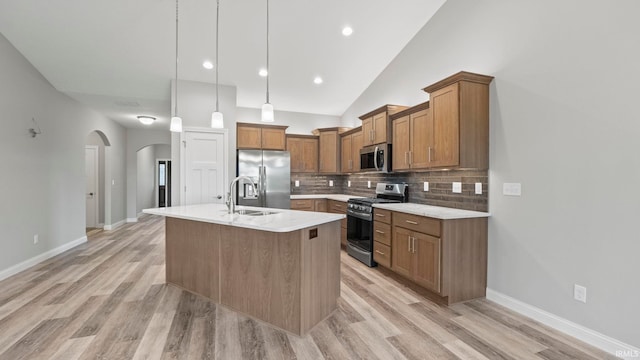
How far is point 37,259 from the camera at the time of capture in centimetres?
421

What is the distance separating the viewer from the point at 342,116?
656 centimetres

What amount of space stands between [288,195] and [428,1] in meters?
3.69

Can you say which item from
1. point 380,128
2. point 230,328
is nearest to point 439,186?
point 380,128

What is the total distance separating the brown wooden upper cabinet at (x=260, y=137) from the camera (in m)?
5.33

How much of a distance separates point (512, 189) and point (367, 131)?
2433mm

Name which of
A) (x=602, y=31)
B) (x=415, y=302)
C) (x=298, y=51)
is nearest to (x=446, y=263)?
(x=415, y=302)

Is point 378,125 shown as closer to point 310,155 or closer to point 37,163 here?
point 310,155

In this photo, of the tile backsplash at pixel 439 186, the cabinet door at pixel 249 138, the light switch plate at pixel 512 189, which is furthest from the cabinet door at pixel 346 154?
the light switch plate at pixel 512 189

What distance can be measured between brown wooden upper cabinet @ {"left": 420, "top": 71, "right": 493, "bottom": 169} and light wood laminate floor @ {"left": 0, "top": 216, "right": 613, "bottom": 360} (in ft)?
4.91

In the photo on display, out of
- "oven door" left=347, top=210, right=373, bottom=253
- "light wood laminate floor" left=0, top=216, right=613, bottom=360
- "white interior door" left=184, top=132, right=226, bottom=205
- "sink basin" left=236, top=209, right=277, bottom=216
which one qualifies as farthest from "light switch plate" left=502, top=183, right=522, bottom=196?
"white interior door" left=184, top=132, right=226, bottom=205

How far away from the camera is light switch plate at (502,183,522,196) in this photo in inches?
107

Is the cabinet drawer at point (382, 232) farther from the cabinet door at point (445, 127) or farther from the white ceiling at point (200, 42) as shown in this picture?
the white ceiling at point (200, 42)

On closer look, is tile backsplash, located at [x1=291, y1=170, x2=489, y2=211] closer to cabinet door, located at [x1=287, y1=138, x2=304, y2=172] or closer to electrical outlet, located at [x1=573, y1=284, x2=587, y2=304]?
electrical outlet, located at [x1=573, y1=284, x2=587, y2=304]

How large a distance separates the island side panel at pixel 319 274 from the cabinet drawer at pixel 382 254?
1.10m
